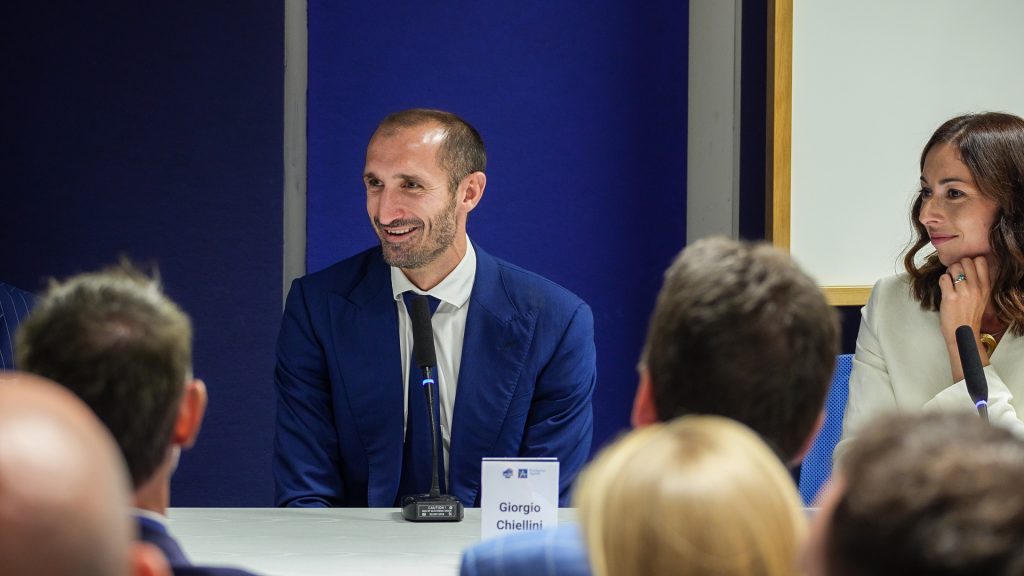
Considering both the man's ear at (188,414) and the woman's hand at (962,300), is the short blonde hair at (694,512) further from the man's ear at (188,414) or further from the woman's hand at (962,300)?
the woman's hand at (962,300)

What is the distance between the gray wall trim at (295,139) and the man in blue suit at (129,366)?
87.1 inches

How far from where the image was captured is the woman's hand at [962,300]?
2.53m

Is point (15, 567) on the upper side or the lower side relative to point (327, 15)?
lower

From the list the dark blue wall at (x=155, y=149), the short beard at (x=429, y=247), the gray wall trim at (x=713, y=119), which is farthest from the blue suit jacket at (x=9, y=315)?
the gray wall trim at (x=713, y=119)

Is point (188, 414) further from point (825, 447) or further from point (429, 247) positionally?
point (825, 447)

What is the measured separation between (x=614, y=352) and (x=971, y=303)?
4.45 ft

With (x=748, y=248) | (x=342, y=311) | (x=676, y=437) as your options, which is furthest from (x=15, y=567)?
(x=342, y=311)

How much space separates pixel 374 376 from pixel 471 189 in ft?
1.90

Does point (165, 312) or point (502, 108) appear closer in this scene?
point (165, 312)

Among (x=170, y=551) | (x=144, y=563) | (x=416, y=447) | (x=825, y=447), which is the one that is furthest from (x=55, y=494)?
(x=825, y=447)

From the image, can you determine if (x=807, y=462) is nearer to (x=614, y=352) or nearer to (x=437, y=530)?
(x=437, y=530)

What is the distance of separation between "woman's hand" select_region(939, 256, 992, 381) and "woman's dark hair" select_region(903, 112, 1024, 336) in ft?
0.12

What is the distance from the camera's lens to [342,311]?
2.65 m

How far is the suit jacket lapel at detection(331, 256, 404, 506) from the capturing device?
254cm
